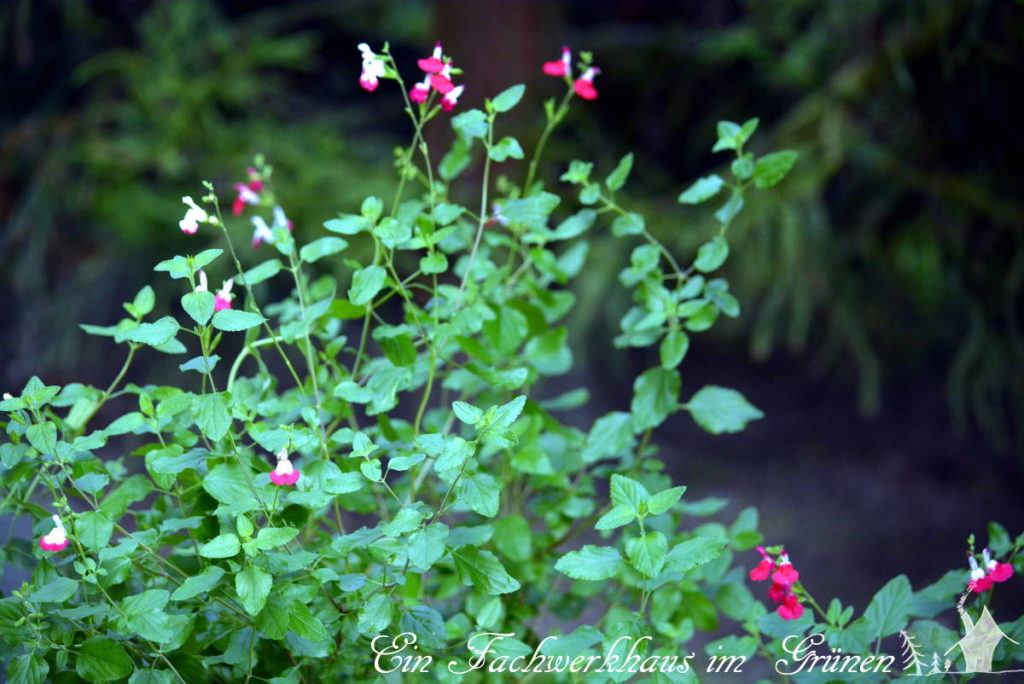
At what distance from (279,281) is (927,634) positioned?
3.11 meters

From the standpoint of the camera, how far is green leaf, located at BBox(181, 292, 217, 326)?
83cm

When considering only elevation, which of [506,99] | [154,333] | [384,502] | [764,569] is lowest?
[384,502]

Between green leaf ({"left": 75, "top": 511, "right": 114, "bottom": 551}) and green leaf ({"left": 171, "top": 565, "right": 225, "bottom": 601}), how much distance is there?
99 mm

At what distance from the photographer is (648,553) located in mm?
893

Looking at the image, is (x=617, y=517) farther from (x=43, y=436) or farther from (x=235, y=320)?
(x=43, y=436)

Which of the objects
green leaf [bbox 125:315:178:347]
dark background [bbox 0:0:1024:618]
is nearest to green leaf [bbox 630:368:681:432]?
green leaf [bbox 125:315:178:347]

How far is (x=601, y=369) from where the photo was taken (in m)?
4.29

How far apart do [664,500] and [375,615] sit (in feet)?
0.93

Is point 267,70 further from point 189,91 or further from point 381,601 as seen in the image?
point 381,601

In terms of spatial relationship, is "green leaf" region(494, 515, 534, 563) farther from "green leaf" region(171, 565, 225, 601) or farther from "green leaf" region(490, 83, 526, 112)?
"green leaf" region(490, 83, 526, 112)

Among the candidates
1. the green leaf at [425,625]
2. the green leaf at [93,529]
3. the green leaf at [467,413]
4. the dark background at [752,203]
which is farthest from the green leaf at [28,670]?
the dark background at [752,203]

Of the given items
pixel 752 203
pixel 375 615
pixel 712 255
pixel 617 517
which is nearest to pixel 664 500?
pixel 617 517

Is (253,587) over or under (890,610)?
over

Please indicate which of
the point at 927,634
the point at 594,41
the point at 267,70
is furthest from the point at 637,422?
the point at 267,70
